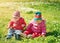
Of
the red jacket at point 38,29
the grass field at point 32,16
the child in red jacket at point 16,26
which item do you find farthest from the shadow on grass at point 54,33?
the child in red jacket at point 16,26

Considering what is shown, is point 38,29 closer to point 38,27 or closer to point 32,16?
point 38,27

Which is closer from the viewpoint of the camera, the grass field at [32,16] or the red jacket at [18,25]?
the grass field at [32,16]

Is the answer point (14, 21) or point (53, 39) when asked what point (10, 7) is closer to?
point (14, 21)

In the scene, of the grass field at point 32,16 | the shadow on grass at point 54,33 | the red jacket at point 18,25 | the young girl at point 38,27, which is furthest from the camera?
the shadow on grass at point 54,33

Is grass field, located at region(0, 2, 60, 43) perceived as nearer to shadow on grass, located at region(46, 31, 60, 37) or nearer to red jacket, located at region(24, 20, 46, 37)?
shadow on grass, located at region(46, 31, 60, 37)

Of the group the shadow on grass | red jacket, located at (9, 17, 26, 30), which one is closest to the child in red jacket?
red jacket, located at (9, 17, 26, 30)

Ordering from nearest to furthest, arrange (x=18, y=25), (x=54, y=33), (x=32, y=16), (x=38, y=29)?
(x=38, y=29), (x=18, y=25), (x=54, y=33), (x=32, y=16)

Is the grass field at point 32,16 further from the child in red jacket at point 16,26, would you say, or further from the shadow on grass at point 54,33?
the child in red jacket at point 16,26

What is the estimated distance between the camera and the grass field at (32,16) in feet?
31.5

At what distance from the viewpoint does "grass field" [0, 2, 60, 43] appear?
9.61 metres

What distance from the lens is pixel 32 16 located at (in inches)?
559

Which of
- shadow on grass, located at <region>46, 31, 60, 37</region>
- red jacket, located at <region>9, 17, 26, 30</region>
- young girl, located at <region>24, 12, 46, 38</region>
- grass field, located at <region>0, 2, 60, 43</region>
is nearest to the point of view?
grass field, located at <region>0, 2, 60, 43</region>

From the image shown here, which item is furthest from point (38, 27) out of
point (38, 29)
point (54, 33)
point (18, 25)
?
point (54, 33)

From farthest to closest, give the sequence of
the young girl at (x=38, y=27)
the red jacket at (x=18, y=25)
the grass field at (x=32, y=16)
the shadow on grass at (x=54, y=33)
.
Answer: the shadow on grass at (x=54, y=33) → the red jacket at (x=18, y=25) → the young girl at (x=38, y=27) → the grass field at (x=32, y=16)
